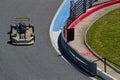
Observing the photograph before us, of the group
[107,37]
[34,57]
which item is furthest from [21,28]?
[107,37]

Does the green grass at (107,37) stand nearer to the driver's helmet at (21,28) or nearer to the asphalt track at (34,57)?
the asphalt track at (34,57)

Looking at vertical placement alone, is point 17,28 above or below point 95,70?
above

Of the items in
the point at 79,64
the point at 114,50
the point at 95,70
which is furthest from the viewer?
the point at 114,50

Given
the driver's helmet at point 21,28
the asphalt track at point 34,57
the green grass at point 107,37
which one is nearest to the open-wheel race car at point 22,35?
the driver's helmet at point 21,28

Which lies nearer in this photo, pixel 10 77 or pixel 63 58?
pixel 10 77

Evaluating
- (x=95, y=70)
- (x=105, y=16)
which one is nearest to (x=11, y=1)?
(x=105, y=16)

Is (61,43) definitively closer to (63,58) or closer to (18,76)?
(63,58)

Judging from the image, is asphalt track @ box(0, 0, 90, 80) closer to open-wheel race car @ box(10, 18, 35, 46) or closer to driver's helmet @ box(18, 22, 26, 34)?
open-wheel race car @ box(10, 18, 35, 46)
